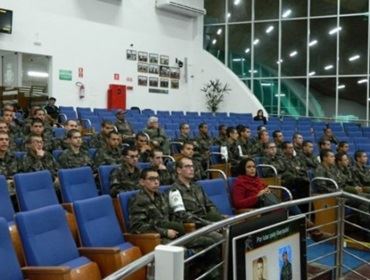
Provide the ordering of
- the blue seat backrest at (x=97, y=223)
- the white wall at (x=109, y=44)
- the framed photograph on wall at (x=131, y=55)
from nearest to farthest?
the blue seat backrest at (x=97, y=223), the white wall at (x=109, y=44), the framed photograph on wall at (x=131, y=55)

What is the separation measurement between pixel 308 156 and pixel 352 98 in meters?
8.28

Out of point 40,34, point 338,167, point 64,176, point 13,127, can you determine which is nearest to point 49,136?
point 13,127

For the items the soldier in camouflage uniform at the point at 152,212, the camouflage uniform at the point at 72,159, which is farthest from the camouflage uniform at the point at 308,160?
the soldier in camouflage uniform at the point at 152,212

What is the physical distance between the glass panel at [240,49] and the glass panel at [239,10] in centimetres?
24

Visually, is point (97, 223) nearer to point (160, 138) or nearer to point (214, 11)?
point (160, 138)

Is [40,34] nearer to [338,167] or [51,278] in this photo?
[338,167]

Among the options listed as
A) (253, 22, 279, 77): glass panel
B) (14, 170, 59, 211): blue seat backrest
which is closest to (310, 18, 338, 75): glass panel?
(253, 22, 279, 77): glass panel

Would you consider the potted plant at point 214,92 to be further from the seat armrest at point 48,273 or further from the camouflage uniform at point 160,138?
the seat armrest at point 48,273

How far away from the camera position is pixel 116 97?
44.7 feet

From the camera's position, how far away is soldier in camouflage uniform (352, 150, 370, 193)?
7.24 metres

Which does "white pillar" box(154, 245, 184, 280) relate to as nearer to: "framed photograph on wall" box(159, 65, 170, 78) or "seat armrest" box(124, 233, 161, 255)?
"seat armrest" box(124, 233, 161, 255)

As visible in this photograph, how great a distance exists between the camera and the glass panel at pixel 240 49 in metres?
16.9

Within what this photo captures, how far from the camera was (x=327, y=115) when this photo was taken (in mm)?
15602

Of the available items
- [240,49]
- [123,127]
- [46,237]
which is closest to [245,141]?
[123,127]
